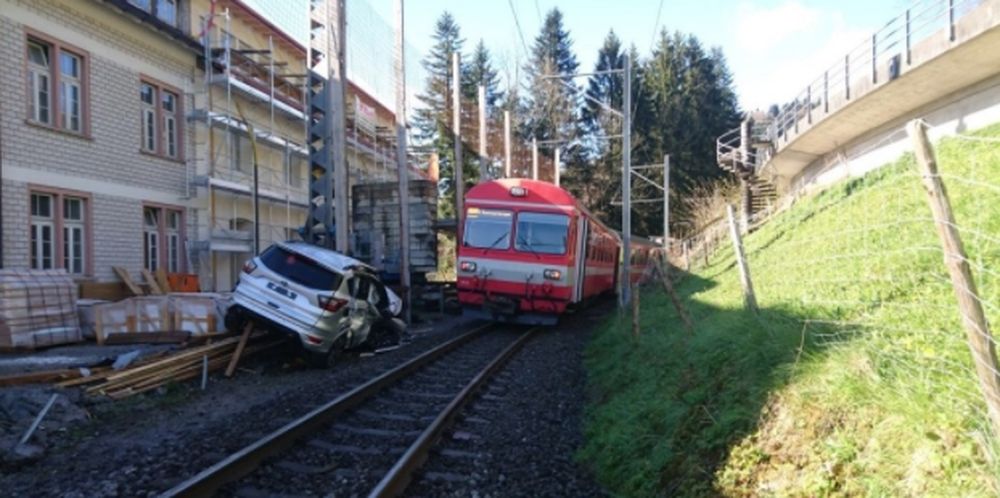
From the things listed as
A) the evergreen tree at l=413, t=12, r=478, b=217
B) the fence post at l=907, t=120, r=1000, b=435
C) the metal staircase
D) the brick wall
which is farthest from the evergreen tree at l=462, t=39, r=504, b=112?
the fence post at l=907, t=120, r=1000, b=435

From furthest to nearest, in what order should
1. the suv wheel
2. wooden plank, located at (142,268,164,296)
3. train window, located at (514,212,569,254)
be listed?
wooden plank, located at (142,268,164,296) → train window, located at (514,212,569,254) → the suv wheel

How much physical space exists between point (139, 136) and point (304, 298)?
11325 millimetres

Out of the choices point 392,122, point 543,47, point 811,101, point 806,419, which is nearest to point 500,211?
point 806,419

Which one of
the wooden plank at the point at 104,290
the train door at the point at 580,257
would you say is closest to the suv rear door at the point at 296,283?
the train door at the point at 580,257

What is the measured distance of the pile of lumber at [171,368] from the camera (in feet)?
27.2

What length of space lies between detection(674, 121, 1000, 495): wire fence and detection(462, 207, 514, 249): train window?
7.33 metres

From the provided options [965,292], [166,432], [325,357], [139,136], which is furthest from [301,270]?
[139,136]

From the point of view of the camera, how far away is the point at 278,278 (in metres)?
10.6

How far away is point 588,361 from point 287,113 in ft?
63.7

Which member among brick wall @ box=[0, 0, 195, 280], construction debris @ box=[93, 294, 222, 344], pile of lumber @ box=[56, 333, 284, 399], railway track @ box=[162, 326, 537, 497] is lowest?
railway track @ box=[162, 326, 537, 497]

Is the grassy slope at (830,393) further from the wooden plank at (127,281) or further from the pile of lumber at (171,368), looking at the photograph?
the wooden plank at (127,281)

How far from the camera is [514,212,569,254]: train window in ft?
53.3

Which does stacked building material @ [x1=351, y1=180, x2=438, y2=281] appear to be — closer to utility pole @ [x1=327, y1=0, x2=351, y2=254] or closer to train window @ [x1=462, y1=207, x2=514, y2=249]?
train window @ [x1=462, y1=207, x2=514, y2=249]

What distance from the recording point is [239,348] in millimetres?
10367
